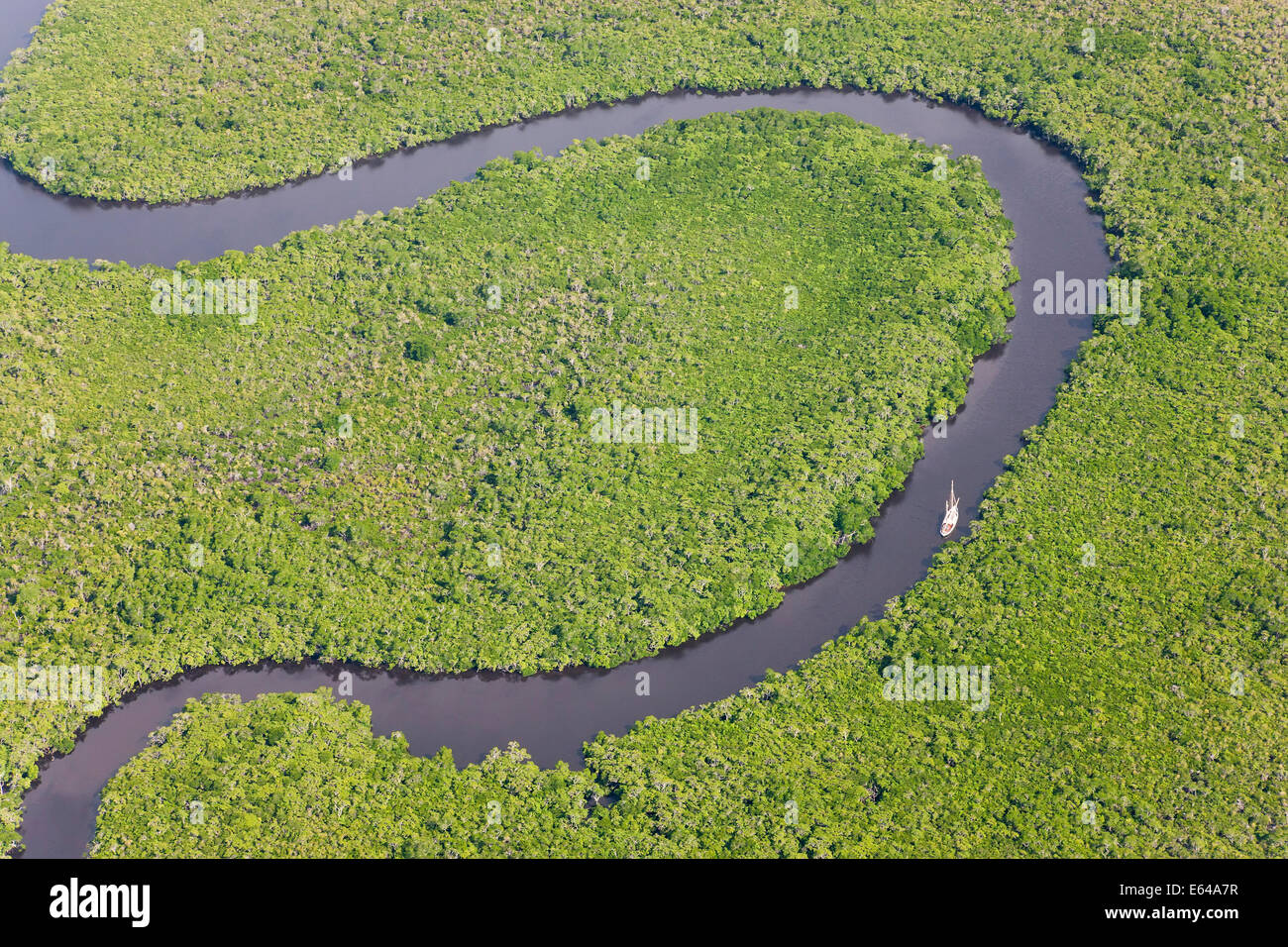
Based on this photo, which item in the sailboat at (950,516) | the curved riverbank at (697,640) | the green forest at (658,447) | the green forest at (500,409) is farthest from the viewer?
the sailboat at (950,516)

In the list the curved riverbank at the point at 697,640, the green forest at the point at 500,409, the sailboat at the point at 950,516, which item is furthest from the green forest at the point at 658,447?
the sailboat at the point at 950,516

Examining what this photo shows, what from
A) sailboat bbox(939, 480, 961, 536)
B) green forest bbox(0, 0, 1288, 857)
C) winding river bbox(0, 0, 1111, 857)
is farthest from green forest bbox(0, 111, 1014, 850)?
sailboat bbox(939, 480, 961, 536)

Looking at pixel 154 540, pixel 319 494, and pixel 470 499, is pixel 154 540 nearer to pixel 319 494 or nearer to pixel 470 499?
pixel 319 494

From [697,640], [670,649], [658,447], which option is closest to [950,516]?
[697,640]

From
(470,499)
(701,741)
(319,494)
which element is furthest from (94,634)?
(701,741)

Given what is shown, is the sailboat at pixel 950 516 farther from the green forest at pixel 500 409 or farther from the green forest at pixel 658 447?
the green forest at pixel 500 409
